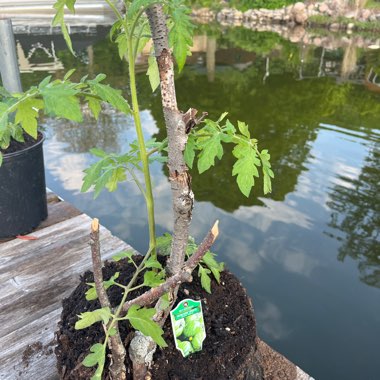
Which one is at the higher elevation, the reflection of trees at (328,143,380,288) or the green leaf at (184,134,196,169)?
the green leaf at (184,134,196,169)

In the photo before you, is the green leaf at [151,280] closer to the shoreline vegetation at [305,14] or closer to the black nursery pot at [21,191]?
the black nursery pot at [21,191]

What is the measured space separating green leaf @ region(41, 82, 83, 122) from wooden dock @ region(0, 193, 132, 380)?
1.24 m

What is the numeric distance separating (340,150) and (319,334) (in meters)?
3.26

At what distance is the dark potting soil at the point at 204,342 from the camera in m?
1.26

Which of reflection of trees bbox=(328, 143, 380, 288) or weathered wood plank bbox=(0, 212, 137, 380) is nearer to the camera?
weathered wood plank bbox=(0, 212, 137, 380)

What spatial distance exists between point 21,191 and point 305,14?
17.1 meters

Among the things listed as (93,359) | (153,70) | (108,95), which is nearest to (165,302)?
(93,359)

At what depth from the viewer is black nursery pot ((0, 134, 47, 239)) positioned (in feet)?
7.94

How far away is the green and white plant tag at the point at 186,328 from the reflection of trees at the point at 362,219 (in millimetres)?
2351

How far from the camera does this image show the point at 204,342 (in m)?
1.36

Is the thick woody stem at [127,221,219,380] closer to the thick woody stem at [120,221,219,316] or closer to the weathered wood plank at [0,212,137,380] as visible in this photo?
the thick woody stem at [120,221,219,316]

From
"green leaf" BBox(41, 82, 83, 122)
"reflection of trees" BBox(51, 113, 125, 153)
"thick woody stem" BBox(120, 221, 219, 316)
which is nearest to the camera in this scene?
"green leaf" BBox(41, 82, 83, 122)

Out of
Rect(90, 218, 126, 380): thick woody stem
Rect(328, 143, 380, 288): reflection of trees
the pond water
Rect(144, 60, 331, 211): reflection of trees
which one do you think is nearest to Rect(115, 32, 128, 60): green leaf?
Rect(90, 218, 126, 380): thick woody stem

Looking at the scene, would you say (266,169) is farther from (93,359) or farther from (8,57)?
(8,57)
